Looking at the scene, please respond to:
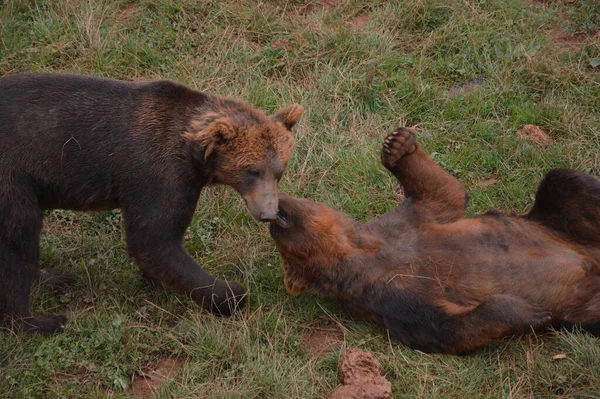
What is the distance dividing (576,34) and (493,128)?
1.97 meters

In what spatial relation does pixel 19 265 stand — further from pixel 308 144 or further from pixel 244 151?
pixel 308 144

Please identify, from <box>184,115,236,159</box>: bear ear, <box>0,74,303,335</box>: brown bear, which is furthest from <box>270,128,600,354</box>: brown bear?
<box>184,115,236,159</box>: bear ear

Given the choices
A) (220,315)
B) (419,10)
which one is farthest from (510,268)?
(419,10)

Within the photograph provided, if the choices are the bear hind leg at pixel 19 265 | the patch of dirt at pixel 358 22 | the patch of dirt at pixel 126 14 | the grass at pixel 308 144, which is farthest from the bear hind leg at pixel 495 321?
the patch of dirt at pixel 126 14

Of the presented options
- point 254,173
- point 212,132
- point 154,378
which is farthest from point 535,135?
point 154,378

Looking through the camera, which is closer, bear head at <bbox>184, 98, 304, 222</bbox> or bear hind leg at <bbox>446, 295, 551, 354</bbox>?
bear hind leg at <bbox>446, 295, 551, 354</bbox>

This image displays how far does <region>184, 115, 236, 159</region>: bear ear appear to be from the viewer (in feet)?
21.4

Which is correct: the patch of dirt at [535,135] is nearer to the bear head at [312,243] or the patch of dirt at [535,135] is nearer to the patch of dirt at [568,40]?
the patch of dirt at [568,40]

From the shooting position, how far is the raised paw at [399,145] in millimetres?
6965

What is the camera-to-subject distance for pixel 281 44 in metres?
9.56

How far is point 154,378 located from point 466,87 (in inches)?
194

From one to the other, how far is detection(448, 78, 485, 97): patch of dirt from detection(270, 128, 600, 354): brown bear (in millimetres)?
2376

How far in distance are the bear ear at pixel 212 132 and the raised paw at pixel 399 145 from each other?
1353 millimetres

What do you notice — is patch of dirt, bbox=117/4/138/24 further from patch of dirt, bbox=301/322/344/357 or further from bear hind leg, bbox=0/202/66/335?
patch of dirt, bbox=301/322/344/357
